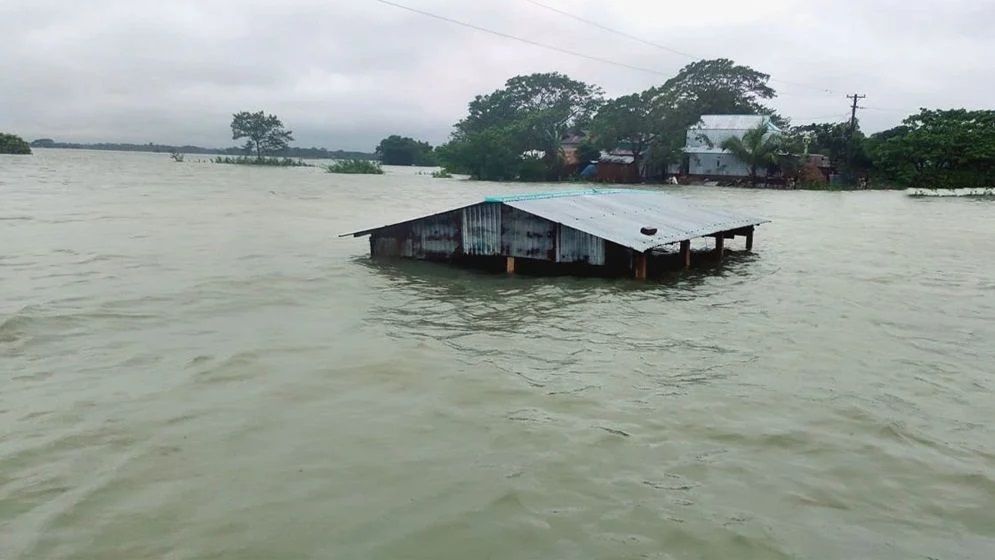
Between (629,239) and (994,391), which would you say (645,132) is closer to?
(629,239)

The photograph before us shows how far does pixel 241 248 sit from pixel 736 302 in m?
11.0

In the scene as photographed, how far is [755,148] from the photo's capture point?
48062mm

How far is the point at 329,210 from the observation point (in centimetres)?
2858

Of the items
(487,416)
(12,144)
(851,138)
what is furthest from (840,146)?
(12,144)

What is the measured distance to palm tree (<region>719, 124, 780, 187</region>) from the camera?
47812 millimetres

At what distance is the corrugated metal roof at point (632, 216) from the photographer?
502 inches

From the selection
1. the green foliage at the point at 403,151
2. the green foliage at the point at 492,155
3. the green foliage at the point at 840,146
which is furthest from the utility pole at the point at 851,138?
the green foliage at the point at 403,151

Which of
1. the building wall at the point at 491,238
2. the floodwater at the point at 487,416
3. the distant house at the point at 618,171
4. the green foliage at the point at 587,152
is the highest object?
the green foliage at the point at 587,152

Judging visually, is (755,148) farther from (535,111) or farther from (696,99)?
(535,111)

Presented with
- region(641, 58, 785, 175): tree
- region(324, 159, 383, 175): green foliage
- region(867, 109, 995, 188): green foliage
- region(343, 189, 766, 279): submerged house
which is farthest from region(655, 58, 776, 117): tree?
region(343, 189, 766, 279): submerged house

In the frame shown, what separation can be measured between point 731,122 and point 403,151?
197ft

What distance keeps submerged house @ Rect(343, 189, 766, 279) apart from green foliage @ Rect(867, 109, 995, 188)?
122ft

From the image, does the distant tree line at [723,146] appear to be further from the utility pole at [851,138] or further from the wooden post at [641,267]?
the wooden post at [641,267]

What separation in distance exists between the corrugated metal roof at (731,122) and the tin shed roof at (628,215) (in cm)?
3583
